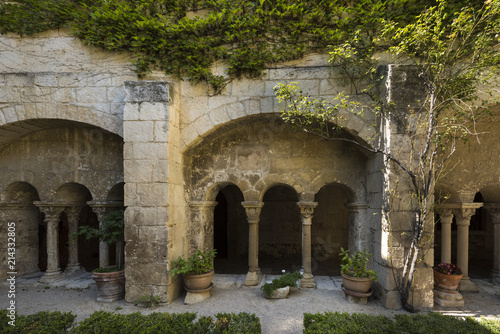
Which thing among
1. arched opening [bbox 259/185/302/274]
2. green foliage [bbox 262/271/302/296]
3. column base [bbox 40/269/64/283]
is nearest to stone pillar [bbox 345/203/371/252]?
green foliage [bbox 262/271/302/296]

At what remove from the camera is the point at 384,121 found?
3758 millimetres

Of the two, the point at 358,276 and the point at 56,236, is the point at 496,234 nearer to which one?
the point at 358,276

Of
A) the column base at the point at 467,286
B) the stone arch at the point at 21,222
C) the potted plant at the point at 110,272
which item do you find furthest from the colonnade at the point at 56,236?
the column base at the point at 467,286

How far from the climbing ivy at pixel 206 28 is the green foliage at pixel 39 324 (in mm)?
3414

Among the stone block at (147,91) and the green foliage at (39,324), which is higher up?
the stone block at (147,91)

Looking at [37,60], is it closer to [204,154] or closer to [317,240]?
[204,154]

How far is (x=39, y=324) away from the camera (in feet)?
8.55

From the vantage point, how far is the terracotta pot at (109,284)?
3.96 metres

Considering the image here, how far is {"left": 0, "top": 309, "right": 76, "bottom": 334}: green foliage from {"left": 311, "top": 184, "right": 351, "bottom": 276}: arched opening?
599cm

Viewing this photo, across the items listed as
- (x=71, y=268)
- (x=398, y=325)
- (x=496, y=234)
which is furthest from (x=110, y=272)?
(x=496, y=234)

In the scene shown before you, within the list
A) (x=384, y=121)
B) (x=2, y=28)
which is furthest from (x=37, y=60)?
(x=384, y=121)

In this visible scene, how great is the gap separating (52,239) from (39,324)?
112 inches

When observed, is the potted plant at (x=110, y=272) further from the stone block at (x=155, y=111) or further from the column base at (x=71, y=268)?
the stone block at (x=155, y=111)

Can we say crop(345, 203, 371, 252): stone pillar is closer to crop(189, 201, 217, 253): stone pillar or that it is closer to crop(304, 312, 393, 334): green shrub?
crop(304, 312, 393, 334): green shrub
